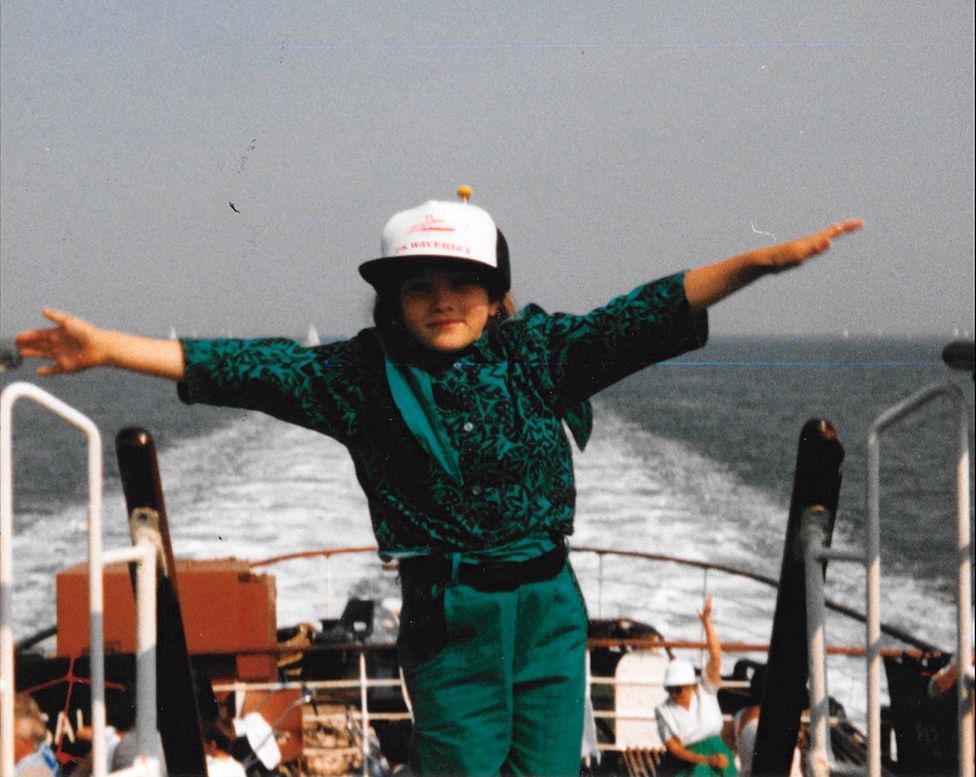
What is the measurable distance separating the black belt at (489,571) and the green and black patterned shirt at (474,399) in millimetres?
28

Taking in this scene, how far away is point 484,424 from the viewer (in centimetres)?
187

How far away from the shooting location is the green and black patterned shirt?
1.84m

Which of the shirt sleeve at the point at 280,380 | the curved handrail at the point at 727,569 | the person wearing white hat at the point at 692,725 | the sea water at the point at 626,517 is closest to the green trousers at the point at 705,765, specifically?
the person wearing white hat at the point at 692,725

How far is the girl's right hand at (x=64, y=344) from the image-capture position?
1.72 meters

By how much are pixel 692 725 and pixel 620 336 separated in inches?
90.9

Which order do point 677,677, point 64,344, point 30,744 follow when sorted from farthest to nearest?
point 677,677, point 30,744, point 64,344

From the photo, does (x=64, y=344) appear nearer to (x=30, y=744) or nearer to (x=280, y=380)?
(x=280, y=380)

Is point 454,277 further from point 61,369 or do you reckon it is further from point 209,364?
point 61,369

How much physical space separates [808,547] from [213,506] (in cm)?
1356

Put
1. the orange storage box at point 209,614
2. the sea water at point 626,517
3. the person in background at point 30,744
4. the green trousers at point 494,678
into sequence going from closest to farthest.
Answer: the green trousers at point 494,678
the person in background at point 30,744
the orange storage box at point 209,614
the sea water at point 626,517

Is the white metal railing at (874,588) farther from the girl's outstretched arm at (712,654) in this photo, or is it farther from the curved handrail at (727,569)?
the girl's outstretched arm at (712,654)

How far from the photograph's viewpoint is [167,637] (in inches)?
73.3

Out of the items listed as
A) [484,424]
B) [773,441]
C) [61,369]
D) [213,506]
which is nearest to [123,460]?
[61,369]

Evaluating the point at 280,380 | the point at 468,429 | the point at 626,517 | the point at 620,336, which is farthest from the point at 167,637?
the point at 626,517
